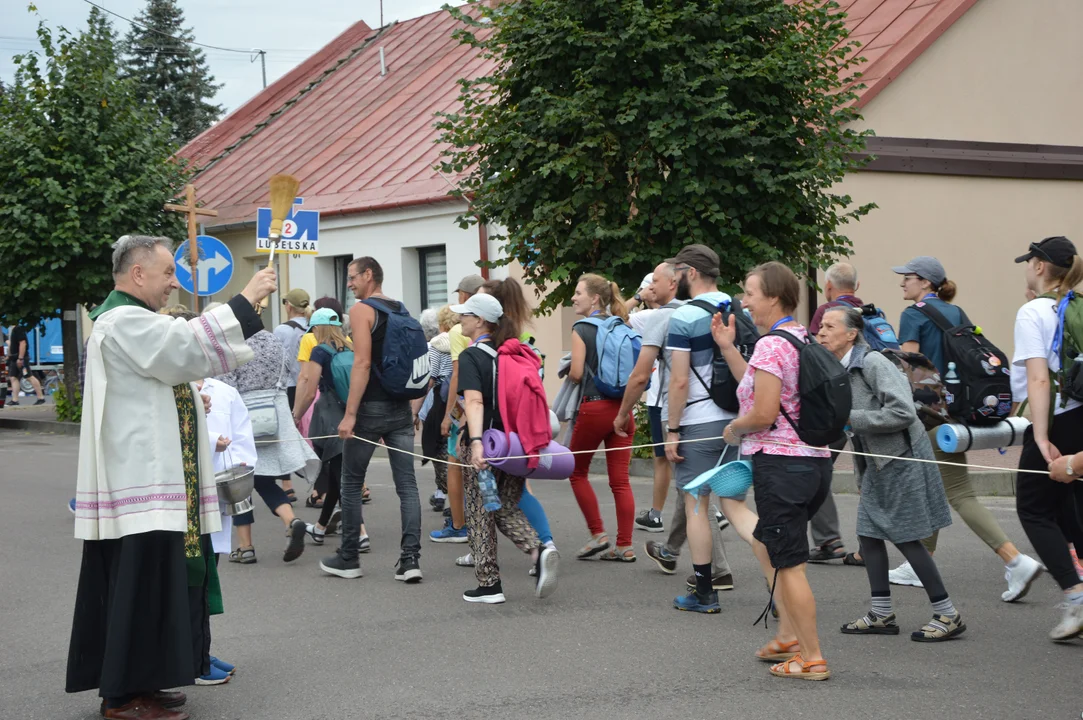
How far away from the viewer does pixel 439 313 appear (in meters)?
9.96

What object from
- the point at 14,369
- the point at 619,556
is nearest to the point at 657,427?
the point at 619,556

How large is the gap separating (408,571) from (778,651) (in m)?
2.82

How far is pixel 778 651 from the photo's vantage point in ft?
Answer: 18.9

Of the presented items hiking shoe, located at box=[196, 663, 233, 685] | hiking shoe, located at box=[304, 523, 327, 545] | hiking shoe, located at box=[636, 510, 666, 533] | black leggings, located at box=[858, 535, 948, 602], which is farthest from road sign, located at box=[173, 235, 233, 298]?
black leggings, located at box=[858, 535, 948, 602]

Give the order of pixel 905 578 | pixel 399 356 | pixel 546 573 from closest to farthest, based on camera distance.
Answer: pixel 546 573 < pixel 905 578 < pixel 399 356

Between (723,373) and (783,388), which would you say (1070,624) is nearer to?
(783,388)

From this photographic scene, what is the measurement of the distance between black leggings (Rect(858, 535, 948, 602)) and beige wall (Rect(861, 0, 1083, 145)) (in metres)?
12.6

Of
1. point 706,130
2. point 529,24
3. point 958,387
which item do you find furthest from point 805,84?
point 958,387

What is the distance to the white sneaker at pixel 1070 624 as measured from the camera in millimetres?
6000

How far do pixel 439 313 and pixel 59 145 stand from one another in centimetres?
1308

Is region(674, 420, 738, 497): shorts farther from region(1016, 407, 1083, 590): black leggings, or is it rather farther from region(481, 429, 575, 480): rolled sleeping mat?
region(1016, 407, 1083, 590): black leggings

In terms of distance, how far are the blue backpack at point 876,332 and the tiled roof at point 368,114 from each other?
1097 centimetres

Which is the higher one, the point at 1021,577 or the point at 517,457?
the point at 517,457

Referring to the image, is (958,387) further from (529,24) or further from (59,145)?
(59,145)
